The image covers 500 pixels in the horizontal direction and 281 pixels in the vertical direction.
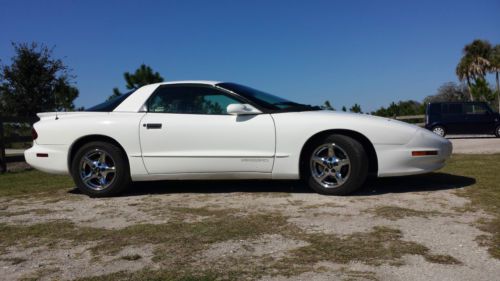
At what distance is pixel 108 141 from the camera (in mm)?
4977

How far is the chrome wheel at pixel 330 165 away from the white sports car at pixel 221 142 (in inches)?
0.4

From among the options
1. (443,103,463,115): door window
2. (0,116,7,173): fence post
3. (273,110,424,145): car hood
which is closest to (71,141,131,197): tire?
(273,110,424,145): car hood

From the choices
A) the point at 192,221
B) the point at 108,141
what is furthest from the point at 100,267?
the point at 108,141

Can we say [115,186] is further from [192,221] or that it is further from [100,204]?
[192,221]

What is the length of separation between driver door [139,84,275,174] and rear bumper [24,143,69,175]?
3.28 feet

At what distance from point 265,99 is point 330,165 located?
109 cm

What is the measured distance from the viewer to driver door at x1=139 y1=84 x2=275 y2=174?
457 centimetres

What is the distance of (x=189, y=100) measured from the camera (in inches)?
195

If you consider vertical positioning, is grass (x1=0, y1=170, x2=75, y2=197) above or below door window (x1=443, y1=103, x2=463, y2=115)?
below

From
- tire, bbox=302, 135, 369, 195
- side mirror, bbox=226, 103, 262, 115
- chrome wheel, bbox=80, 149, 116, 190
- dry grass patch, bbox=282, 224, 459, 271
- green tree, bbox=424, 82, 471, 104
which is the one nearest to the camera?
dry grass patch, bbox=282, 224, 459, 271

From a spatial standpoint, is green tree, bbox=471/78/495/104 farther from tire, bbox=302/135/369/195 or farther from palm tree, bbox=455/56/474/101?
tire, bbox=302/135/369/195

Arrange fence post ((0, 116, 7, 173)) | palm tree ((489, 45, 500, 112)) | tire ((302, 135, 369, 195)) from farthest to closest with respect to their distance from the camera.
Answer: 1. palm tree ((489, 45, 500, 112))
2. fence post ((0, 116, 7, 173))
3. tire ((302, 135, 369, 195))

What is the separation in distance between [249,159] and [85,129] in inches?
76.5

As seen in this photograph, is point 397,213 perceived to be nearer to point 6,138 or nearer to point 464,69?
point 6,138
